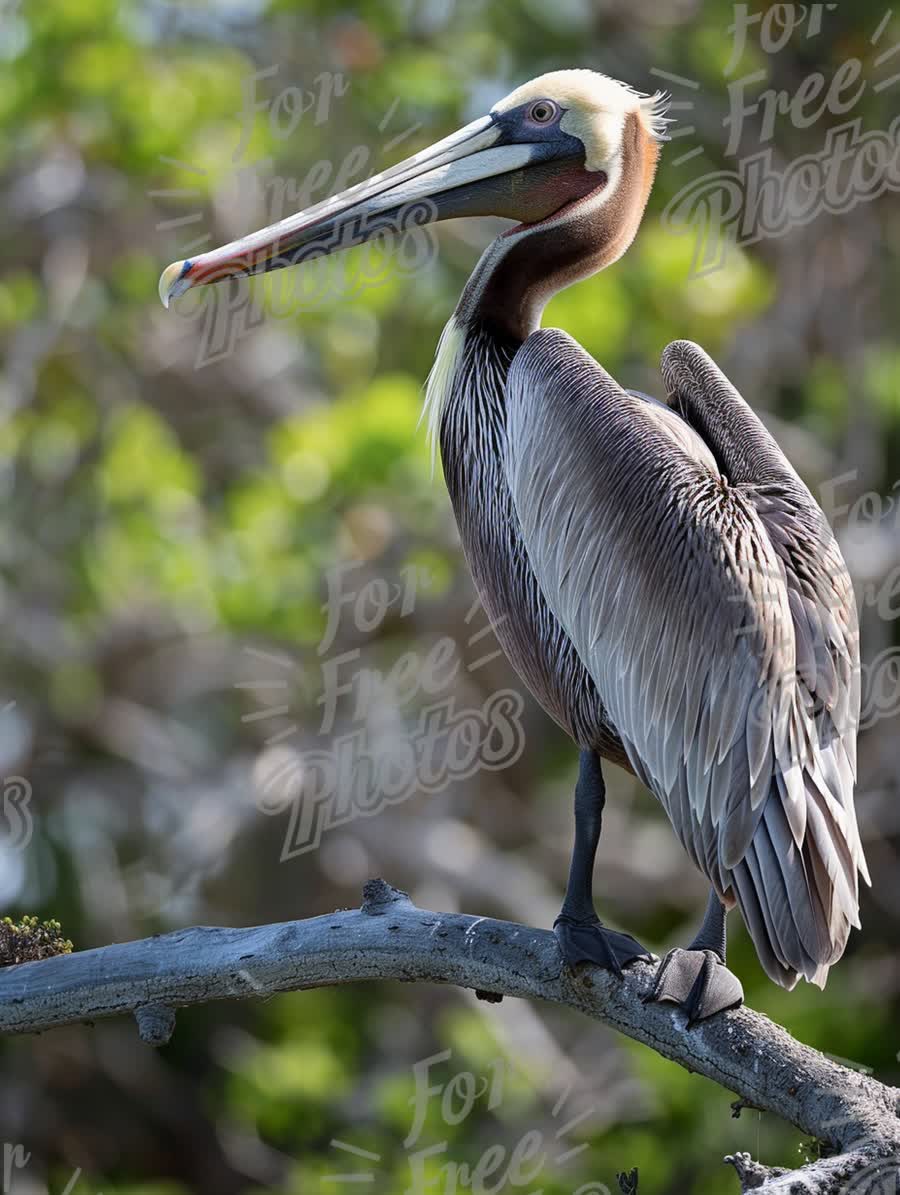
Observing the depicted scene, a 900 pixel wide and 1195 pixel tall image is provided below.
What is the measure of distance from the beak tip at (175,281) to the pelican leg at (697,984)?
1772mm

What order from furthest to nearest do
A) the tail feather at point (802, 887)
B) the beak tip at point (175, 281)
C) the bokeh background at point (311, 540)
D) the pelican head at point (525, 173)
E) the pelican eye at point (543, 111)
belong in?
1. the bokeh background at point (311, 540)
2. the pelican eye at point (543, 111)
3. the pelican head at point (525, 173)
4. the beak tip at point (175, 281)
5. the tail feather at point (802, 887)

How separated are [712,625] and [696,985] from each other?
71cm

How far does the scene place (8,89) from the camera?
30.2 feet

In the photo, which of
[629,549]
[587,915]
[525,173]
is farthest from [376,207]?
[587,915]

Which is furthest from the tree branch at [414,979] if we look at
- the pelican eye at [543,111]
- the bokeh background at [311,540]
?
the bokeh background at [311,540]

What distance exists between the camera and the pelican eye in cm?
383

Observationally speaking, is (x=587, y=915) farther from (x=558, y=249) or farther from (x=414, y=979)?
(x=558, y=249)

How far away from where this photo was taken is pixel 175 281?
3574 millimetres

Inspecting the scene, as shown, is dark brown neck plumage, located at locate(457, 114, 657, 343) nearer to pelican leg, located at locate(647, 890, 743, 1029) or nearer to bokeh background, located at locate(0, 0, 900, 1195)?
pelican leg, located at locate(647, 890, 743, 1029)

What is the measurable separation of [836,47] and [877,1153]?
8508 mm

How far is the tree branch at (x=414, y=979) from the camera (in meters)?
2.73

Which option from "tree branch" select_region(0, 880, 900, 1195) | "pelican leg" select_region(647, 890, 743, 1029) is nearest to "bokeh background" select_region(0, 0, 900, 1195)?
"tree branch" select_region(0, 880, 900, 1195)

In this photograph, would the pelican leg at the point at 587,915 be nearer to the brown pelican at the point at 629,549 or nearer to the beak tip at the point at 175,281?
the brown pelican at the point at 629,549

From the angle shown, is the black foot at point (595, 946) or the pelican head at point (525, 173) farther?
the pelican head at point (525, 173)
